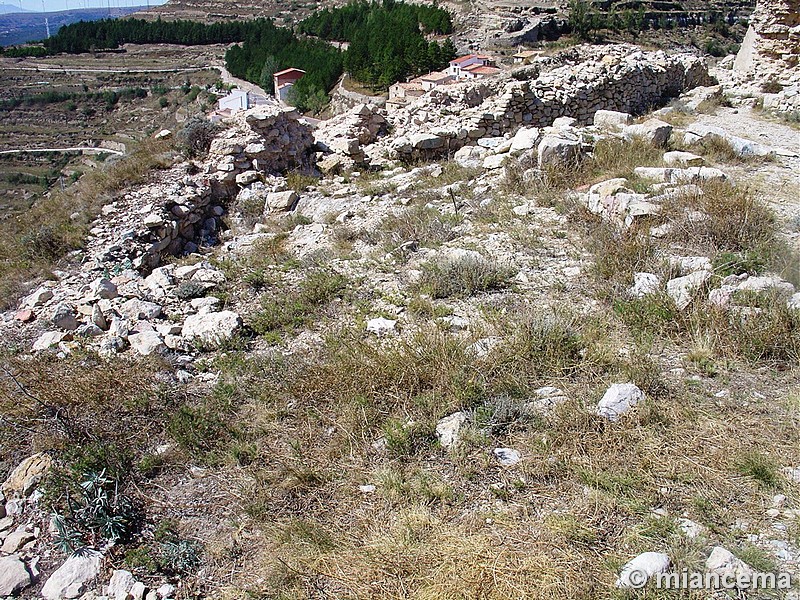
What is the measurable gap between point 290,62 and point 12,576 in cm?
5533

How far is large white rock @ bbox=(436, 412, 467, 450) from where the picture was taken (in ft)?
11.1

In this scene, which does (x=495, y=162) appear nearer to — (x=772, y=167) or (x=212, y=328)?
(x=772, y=167)

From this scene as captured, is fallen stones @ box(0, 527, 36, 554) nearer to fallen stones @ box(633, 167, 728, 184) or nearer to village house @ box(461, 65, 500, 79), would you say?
fallen stones @ box(633, 167, 728, 184)

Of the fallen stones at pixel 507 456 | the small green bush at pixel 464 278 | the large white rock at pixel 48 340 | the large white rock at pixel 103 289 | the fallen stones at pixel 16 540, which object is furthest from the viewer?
the large white rock at pixel 103 289

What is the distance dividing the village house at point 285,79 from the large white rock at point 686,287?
45.3 m

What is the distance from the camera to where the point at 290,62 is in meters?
51.8

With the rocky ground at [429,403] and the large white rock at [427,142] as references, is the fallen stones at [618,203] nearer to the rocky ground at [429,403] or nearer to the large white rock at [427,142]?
the rocky ground at [429,403]

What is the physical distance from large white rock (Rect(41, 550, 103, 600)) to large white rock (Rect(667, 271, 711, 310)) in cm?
428

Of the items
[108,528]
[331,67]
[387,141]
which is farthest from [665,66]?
[331,67]

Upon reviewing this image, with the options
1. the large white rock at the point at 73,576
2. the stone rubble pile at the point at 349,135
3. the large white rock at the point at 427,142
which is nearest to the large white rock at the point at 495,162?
the large white rock at the point at 427,142

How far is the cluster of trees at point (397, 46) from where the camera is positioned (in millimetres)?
41656

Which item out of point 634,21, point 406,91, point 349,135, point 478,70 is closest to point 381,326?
point 349,135

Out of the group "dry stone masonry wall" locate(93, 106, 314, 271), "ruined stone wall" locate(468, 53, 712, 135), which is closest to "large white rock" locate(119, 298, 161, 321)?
A: "dry stone masonry wall" locate(93, 106, 314, 271)

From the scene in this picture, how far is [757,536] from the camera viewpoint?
2.56 metres
